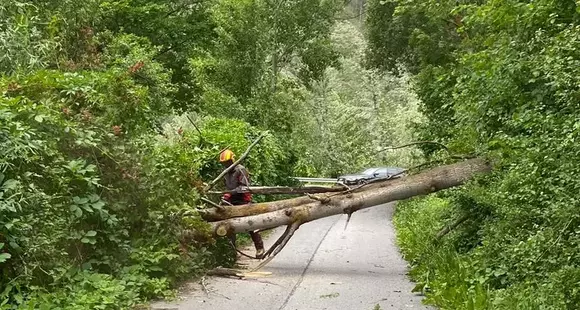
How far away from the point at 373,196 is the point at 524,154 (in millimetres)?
3211

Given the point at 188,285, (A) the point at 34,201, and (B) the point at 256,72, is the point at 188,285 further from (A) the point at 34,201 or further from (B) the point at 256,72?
(B) the point at 256,72

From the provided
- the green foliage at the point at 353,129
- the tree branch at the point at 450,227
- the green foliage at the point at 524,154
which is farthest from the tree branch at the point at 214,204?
the green foliage at the point at 353,129

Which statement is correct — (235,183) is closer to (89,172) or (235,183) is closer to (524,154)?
(89,172)

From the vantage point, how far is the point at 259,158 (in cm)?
1540

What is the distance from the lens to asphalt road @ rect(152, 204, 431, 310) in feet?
24.1

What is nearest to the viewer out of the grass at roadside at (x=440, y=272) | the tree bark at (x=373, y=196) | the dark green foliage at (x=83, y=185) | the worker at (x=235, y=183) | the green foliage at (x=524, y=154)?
the dark green foliage at (x=83, y=185)

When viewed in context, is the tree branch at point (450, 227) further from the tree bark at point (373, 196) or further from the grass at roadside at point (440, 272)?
the tree bark at point (373, 196)

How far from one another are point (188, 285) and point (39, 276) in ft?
8.47

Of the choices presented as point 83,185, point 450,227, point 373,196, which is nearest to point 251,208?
point 373,196

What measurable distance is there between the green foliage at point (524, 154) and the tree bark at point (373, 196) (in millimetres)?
551

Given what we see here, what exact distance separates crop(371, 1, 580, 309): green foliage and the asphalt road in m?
0.85

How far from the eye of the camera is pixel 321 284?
337 inches

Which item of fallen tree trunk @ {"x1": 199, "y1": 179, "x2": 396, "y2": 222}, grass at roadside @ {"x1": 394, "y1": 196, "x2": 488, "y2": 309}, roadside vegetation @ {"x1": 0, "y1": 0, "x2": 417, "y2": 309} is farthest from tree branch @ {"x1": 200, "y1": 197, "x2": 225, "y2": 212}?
grass at roadside @ {"x1": 394, "y1": 196, "x2": 488, "y2": 309}

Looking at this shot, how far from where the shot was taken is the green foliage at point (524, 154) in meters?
5.97
